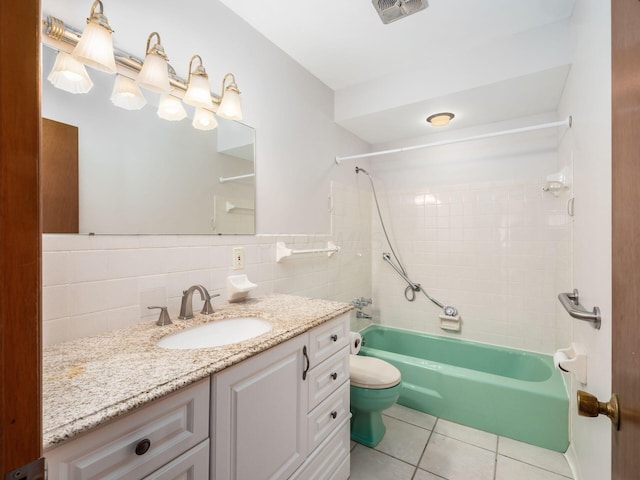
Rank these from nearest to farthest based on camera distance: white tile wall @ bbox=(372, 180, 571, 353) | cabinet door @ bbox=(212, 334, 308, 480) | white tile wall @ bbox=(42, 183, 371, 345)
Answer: cabinet door @ bbox=(212, 334, 308, 480) < white tile wall @ bbox=(42, 183, 371, 345) < white tile wall @ bbox=(372, 180, 571, 353)

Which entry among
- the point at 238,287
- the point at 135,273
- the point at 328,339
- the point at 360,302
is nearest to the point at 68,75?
the point at 135,273

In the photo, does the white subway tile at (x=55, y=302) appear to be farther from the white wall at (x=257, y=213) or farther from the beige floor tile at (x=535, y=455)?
the beige floor tile at (x=535, y=455)

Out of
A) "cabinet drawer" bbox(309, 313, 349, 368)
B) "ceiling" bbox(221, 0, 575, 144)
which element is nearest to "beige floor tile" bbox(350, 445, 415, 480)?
"cabinet drawer" bbox(309, 313, 349, 368)

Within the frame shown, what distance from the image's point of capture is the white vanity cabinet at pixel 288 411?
861mm

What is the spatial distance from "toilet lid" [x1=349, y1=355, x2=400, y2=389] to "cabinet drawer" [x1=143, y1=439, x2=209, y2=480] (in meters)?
1.08

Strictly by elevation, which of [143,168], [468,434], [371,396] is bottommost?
[468,434]

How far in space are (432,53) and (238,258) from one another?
1.91 m

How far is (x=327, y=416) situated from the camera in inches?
52.2

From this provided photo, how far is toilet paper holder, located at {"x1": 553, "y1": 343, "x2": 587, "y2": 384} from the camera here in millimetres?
1197

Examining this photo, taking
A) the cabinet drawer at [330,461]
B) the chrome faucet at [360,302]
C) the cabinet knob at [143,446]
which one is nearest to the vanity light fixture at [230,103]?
the cabinet knob at [143,446]

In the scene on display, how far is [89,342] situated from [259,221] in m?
1.00

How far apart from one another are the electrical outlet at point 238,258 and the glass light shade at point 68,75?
2.98ft

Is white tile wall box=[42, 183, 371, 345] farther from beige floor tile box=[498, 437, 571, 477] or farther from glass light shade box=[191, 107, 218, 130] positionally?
beige floor tile box=[498, 437, 571, 477]

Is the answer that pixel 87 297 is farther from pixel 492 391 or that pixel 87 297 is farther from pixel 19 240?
pixel 492 391
